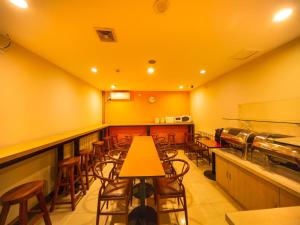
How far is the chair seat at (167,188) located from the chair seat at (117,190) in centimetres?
44

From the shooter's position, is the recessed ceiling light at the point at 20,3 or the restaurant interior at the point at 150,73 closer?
the recessed ceiling light at the point at 20,3

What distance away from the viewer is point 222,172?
274cm

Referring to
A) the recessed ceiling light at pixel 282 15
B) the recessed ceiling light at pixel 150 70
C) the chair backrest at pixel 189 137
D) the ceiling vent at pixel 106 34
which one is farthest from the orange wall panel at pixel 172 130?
the recessed ceiling light at pixel 282 15

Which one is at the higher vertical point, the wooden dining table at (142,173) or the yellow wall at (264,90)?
the yellow wall at (264,90)

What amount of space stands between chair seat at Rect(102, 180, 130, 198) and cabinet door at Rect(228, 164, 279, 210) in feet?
5.72

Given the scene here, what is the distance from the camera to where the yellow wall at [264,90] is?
2174 mm

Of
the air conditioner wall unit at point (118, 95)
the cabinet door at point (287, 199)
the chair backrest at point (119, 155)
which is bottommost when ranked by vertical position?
the cabinet door at point (287, 199)

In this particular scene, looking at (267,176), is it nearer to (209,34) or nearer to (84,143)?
(209,34)

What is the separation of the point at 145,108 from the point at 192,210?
4.53 meters

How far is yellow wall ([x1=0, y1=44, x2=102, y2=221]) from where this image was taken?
1.89m

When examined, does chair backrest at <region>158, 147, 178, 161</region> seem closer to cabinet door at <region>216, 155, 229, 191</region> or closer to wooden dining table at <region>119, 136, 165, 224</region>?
wooden dining table at <region>119, 136, 165, 224</region>

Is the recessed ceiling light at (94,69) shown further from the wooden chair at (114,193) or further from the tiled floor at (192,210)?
the tiled floor at (192,210)

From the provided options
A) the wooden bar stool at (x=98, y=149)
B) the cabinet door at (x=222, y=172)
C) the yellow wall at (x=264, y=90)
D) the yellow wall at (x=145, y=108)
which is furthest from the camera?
the yellow wall at (x=145, y=108)

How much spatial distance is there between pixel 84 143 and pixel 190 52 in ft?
12.4
